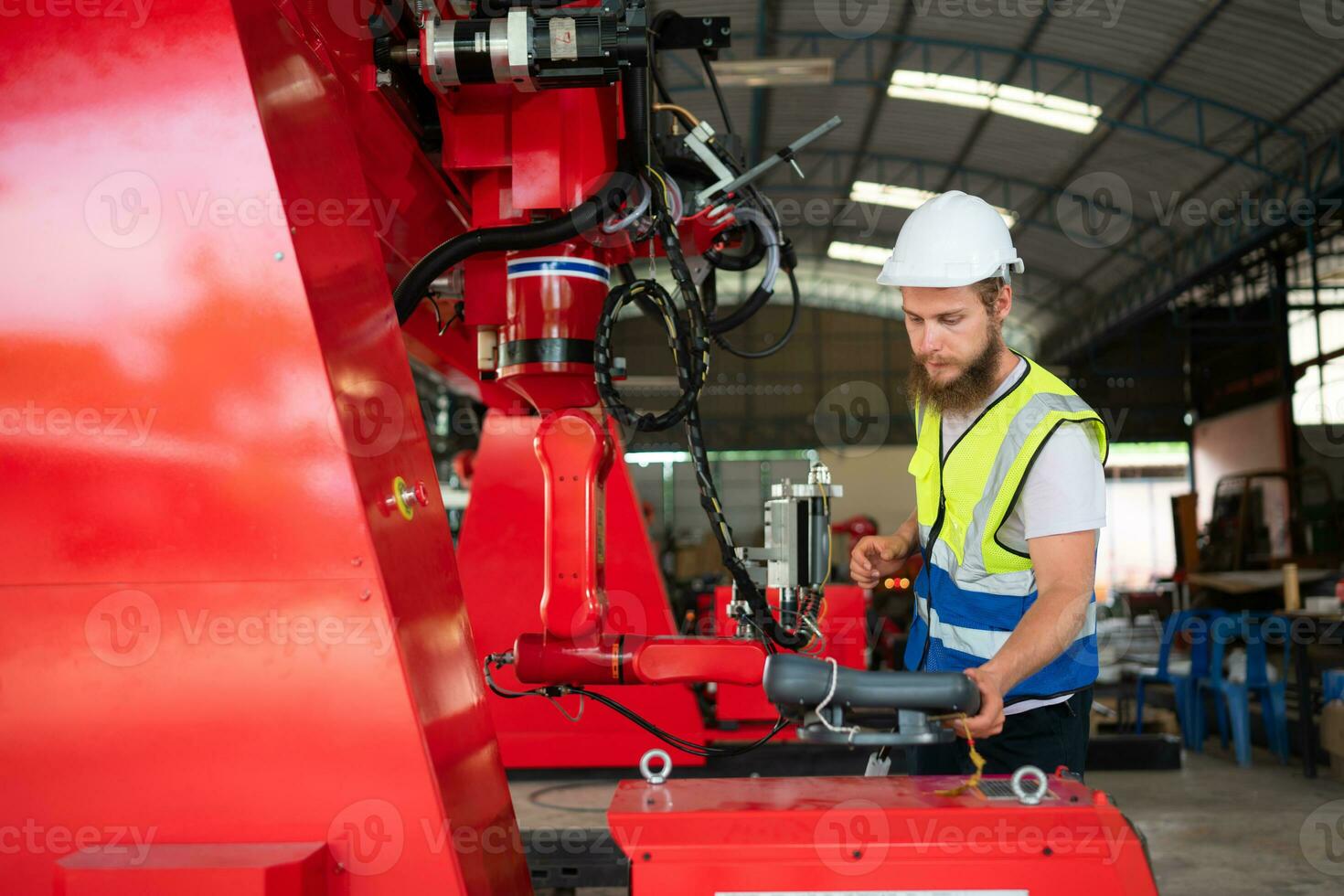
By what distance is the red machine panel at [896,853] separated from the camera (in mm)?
1202

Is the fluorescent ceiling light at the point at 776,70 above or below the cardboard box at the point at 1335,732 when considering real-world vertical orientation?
above

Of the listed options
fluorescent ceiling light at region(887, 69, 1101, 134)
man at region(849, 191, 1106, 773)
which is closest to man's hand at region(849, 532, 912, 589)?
man at region(849, 191, 1106, 773)

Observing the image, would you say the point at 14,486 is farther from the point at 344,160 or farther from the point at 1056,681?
the point at 1056,681

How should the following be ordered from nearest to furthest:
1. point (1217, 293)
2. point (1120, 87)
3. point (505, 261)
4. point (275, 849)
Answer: point (275, 849)
point (505, 261)
point (1120, 87)
point (1217, 293)

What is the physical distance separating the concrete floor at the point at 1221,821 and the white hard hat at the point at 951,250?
2547mm

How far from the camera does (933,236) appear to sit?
174 cm

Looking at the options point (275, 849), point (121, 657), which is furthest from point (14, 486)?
point (275, 849)

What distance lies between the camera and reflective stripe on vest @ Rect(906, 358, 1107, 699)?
5.75 ft

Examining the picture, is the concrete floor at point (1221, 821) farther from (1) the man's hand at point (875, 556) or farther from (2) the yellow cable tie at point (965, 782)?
(2) the yellow cable tie at point (965, 782)

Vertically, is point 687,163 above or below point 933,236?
above

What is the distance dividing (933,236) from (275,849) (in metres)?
1.33

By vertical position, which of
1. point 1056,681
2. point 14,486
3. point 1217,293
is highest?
point 1217,293

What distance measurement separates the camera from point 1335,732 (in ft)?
18.2

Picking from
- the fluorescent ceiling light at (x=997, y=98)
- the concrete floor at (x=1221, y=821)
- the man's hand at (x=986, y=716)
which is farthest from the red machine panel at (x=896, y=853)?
the fluorescent ceiling light at (x=997, y=98)
